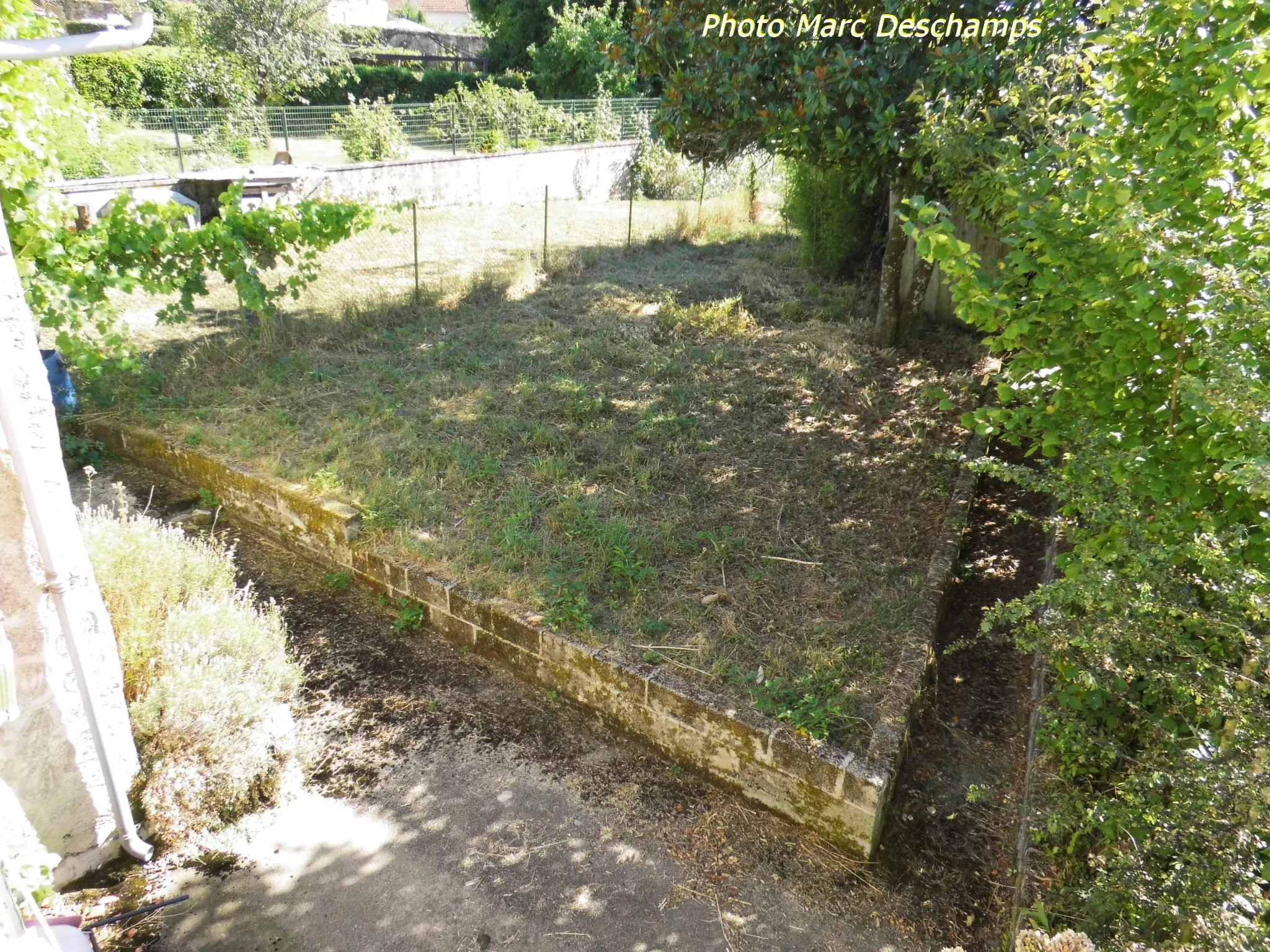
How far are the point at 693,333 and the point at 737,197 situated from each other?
7695mm

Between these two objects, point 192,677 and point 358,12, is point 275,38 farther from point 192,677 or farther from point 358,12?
point 192,677

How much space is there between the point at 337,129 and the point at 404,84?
14910 millimetres

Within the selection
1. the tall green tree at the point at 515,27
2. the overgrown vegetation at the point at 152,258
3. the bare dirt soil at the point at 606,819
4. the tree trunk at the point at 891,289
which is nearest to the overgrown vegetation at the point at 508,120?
the tall green tree at the point at 515,27

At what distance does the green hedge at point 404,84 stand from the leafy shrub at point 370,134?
1216 cm

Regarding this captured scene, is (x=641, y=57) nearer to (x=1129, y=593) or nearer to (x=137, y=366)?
(x=137, y=366)

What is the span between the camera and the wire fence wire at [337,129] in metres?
14.5

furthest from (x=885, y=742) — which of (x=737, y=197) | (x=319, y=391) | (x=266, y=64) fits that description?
(x=266, y=64)

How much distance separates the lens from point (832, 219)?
1016 cm

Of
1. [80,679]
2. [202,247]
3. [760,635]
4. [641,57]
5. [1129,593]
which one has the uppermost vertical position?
[641,57]

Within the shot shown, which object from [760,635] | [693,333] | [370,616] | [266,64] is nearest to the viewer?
[760,635]

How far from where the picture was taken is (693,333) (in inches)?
328

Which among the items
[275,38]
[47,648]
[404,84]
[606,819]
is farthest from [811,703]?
[404,84]

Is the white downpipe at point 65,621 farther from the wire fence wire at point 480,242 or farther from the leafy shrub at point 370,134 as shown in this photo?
the leafy shrub at point 370,134

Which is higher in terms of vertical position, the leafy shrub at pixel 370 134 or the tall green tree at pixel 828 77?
the tall green tree at pixel 828 77
